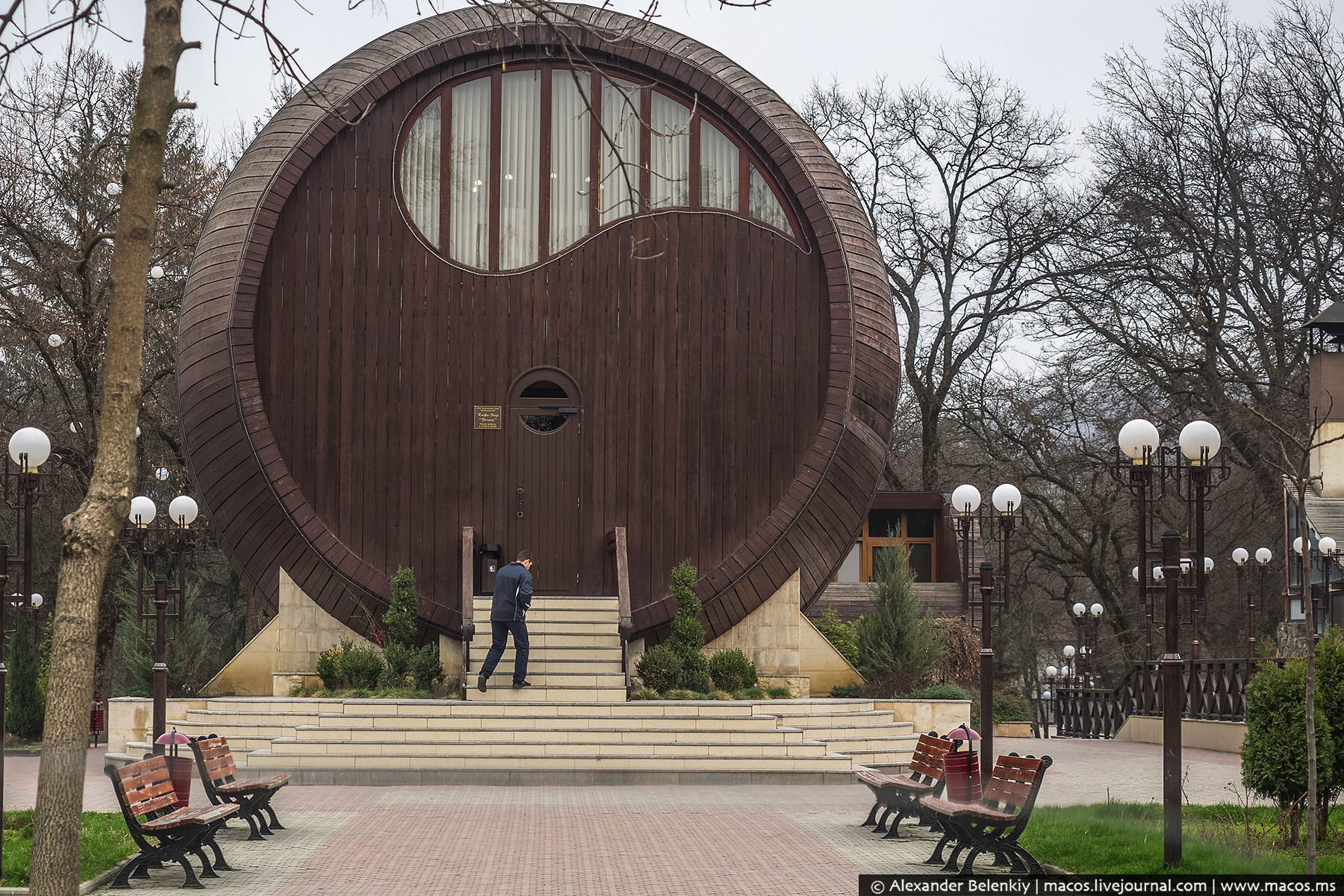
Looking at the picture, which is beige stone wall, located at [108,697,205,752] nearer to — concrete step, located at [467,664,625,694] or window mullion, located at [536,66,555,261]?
concrete step, located at [467,664,625,694]

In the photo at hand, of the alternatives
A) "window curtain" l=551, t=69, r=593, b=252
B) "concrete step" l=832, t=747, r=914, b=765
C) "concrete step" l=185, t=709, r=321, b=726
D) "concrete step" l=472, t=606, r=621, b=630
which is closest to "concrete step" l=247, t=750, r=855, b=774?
"concrete step" l=185, t=709, r=321, b=726

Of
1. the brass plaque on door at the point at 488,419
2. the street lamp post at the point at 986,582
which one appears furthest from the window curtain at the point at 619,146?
the street lamp post at the point at 986,582

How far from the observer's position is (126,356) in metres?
6.54

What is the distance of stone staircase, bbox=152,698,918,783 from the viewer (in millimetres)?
14664

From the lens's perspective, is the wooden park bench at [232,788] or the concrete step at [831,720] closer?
the wooden park bench at [232,788]

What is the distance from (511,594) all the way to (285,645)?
3843 millimetres

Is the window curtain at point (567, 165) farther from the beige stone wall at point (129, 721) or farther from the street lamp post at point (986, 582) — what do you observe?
the beige stone wall at point (129, 721)

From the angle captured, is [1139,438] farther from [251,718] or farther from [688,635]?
[251,718]

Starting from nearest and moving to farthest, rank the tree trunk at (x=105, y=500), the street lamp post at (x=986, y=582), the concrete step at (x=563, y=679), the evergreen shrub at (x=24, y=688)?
the tree trunk at (x=105, y=500)
the street lamp post at (x=986, y=582)
the concrete step at (x=563, y=679)
the evergreen shrub at (x=24, y=688)

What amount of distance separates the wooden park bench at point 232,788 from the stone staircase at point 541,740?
3481 mm

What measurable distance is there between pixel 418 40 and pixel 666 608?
27.8ft

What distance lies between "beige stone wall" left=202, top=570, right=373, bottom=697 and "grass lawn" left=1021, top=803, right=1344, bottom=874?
10.6m

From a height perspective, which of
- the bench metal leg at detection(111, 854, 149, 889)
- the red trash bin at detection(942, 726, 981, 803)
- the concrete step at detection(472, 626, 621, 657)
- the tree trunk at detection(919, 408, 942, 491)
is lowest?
the bench metal leg at detection(111, 854, 149, 889)

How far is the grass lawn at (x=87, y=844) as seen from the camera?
28.4ft
